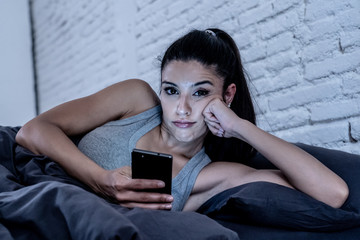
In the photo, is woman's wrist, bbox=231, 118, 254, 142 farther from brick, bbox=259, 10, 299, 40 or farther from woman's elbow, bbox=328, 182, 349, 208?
brick, bbox=259, 10, 299, 40

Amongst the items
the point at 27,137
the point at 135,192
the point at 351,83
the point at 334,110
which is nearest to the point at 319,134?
the point at 334,110

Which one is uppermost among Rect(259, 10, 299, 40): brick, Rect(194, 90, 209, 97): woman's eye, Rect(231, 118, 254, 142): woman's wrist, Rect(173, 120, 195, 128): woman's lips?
Rect(259, 10, 299, 40): brick

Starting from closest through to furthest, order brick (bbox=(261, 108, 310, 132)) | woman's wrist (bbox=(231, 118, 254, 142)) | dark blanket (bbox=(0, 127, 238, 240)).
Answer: dark blanket (bbox=(0, 127, 238, 240)) < woman's wrist (bbox=(231, 118, 254, 142)) < brick (bbox=(261, 108, 310, 132))

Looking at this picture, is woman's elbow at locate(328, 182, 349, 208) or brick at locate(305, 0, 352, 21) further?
brick at locate(305, 0, 352, 21)

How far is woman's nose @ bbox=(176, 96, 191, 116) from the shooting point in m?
1.19

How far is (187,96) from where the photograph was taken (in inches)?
47.4

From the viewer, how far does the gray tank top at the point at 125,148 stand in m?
1.22

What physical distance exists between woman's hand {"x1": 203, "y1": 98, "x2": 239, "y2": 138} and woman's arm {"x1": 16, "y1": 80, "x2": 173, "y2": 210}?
0.27 metres

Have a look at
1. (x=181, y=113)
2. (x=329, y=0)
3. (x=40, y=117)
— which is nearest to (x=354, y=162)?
(x=181, y=113)

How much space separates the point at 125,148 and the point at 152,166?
376 millimetres

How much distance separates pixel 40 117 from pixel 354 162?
1029 millimetres

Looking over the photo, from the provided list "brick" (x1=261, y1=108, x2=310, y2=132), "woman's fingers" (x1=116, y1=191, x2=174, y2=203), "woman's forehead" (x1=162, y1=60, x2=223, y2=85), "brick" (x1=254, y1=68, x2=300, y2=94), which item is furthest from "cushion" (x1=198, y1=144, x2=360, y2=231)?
"brick" (x1=254, y1=68, x2=300, y2=94)

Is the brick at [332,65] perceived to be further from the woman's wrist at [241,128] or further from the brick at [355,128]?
the woman's wrist at [241,128]

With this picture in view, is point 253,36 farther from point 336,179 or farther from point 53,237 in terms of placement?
point 53,237
